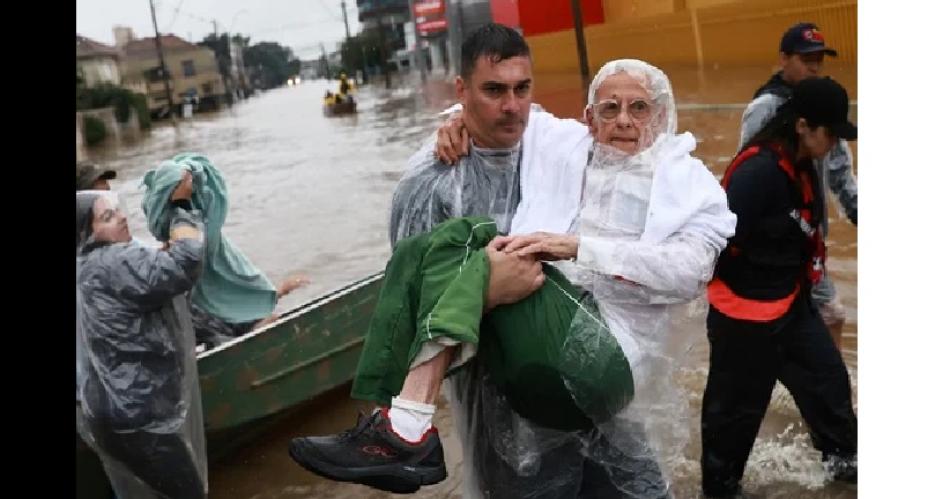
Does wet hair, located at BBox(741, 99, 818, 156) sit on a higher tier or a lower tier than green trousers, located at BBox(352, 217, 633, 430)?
higher

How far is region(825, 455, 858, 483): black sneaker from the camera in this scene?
8.93 ft

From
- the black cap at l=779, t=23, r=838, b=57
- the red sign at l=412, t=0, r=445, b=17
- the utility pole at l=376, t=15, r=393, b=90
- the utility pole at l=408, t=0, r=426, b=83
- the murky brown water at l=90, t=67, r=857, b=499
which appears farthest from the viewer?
the utility pole at l=376, t=15, r=393, b=90

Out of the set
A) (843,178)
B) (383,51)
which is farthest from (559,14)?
(383,51)

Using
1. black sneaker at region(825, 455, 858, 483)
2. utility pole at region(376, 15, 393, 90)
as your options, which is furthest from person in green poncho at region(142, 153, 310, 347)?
utility pole at region(376, 15, 393, 90)

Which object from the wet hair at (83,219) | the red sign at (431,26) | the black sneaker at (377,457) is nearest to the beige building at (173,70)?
the red sign at (431,26)

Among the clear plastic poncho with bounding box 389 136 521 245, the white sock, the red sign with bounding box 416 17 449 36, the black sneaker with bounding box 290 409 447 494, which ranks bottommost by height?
the black sneaker with bounding box 290 409 447 494

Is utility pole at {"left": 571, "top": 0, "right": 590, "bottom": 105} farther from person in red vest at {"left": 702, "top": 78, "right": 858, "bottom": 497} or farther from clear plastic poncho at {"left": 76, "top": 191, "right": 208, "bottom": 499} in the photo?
clear plastic poncho at {"left": 76, "top": 191, "right": 208, "bottom": 499}

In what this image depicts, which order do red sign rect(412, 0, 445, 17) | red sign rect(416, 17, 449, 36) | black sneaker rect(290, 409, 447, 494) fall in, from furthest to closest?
red sign rect(416, 17, 449, 36) < red sign rect(412, 0, 445, 17) < black sneaker rect(290, 409, 447, 494)

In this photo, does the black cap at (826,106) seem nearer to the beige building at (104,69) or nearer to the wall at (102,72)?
the beige building at (104,69)

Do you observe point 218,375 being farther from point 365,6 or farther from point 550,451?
point 365,6

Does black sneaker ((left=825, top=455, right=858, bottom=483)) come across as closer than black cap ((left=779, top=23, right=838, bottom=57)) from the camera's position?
Yes

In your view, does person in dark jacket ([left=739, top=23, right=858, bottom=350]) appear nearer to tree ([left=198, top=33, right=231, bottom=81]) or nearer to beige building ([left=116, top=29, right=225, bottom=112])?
tree ([left=198, top=33, right=231, bottom=81])

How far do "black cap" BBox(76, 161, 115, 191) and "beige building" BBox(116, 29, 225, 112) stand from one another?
18.6 meters

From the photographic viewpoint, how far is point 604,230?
1.63 meters
